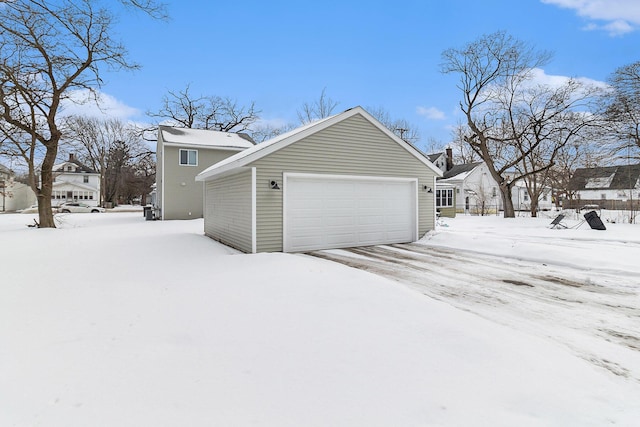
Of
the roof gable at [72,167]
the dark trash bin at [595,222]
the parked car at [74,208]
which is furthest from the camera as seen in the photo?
the roof gable at [72,167]

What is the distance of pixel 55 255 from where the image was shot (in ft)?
26.6

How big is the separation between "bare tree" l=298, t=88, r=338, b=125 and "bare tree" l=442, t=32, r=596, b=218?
10253mm

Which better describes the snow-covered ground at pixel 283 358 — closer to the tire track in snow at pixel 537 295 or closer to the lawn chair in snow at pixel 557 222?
the tire track in snow at pixel 537 295

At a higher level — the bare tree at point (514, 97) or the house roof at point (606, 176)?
the bare tree at point (514, 97)

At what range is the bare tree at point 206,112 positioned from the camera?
1291 inches

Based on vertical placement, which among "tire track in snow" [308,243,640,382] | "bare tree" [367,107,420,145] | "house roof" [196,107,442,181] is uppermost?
"bare tree" [367,107,420,145]

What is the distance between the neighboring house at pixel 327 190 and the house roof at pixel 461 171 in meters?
23.0

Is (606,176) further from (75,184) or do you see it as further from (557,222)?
(75,184)

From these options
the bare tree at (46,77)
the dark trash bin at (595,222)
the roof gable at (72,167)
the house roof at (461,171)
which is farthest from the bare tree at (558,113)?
the roof gable at (72,167)

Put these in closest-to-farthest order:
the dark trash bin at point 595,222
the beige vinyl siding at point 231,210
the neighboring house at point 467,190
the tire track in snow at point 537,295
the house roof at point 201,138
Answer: the tire track in snow at point 537,295 → the beige vinyl siding at point 231,210 → the dark trash bin at point 595,222 → the house roof at point 201,138 → the neighboring house at point 467,190

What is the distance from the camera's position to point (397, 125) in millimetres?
33719

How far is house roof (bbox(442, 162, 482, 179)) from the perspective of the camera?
32125mm

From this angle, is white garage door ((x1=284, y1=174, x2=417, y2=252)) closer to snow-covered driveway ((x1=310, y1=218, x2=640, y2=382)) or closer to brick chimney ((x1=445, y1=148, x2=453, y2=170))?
snow-covered driveway ((x1=310, y1=218, x2=640, y2=382))

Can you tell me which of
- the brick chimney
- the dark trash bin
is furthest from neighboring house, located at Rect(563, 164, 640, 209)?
the brick chimney
